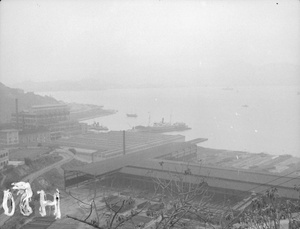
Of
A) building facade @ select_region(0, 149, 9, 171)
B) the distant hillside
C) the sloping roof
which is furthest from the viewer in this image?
the distant hillside

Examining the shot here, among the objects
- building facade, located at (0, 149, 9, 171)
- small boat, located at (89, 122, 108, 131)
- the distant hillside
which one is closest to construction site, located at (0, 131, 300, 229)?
building facade, located at (0, 149, 9, 171)

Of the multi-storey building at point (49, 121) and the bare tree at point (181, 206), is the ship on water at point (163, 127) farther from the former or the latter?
the bare tree at point (181, 206)

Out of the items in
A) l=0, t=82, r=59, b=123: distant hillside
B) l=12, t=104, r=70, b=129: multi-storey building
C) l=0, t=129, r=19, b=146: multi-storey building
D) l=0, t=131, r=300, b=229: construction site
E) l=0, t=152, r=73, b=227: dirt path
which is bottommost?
l=0, t=152, r=73, b=227: dirt path

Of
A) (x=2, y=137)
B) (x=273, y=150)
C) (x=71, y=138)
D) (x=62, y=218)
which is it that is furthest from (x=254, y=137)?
(x=62, y=218)

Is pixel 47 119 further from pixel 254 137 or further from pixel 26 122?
pixel 254 137

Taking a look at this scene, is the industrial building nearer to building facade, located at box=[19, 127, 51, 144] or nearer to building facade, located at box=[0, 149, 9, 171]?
building facade, located at box=[19, 127, 51, 144]

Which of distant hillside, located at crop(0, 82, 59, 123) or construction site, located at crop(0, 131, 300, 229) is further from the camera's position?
distant hillside, located at crop(0, 82, 59, 123)
